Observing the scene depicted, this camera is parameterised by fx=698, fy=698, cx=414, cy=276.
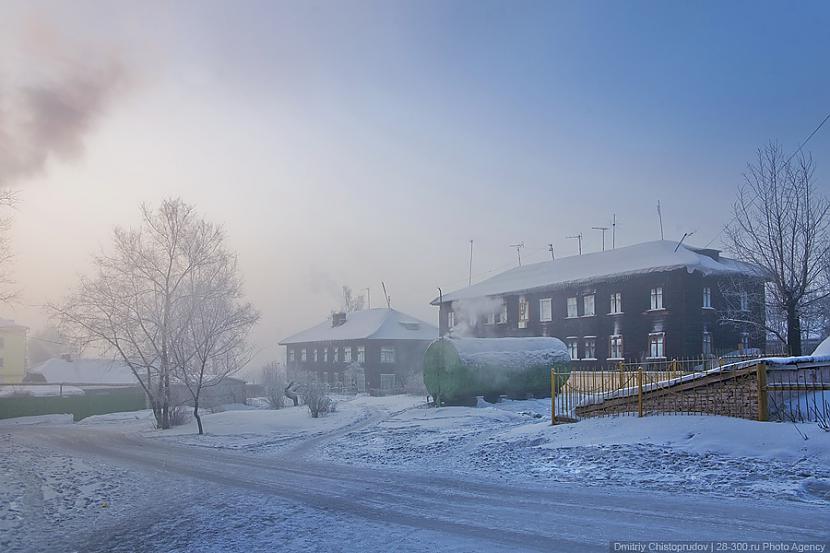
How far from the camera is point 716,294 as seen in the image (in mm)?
43094

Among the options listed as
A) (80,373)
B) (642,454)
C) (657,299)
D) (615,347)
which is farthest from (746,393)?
Answer: (80,373)

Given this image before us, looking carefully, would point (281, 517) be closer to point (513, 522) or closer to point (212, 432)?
point (513, 522)

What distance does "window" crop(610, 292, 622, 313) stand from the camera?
45.6 metres

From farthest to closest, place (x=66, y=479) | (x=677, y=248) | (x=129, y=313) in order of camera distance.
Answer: (x=677, y=248) → (x=129, y=313) → (x=66, y=479)

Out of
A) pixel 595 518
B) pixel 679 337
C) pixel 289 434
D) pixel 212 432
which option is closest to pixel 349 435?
pixel 289 434

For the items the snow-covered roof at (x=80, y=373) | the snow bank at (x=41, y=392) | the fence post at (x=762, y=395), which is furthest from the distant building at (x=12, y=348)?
the fence post at (x=762, y=395)

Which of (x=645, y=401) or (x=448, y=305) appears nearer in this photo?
(x=645, y=401)

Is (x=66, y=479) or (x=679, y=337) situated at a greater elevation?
(x=679, y=337)

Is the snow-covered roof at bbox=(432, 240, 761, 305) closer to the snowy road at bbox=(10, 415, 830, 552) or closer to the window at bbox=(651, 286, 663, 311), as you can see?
the window at bbox=(651, 286, 663, 311)

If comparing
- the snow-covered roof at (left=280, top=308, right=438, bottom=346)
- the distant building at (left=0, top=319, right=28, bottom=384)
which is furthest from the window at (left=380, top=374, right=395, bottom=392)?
the distant building at (left=0, top=319, right=28, bottom=384)

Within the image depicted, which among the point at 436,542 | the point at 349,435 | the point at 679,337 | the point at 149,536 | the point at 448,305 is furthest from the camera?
the point at 448,305

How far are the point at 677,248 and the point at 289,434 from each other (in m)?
30.2

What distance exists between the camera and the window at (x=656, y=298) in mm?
43031

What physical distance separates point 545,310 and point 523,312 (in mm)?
2376
